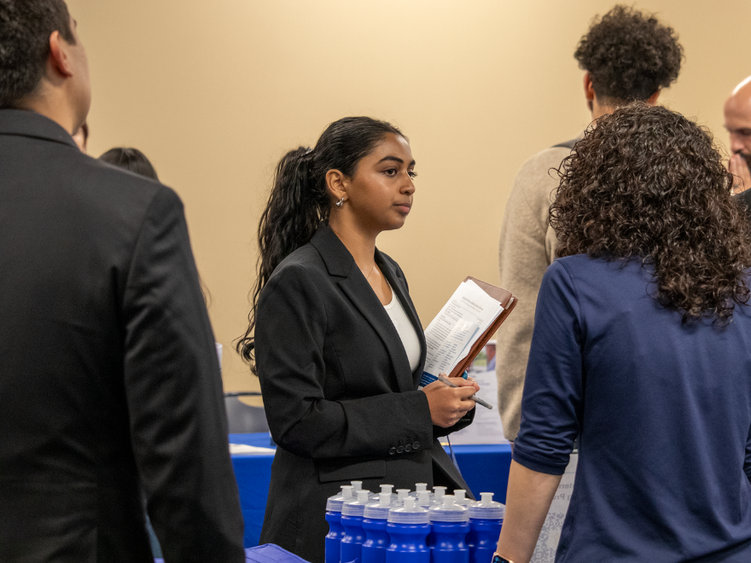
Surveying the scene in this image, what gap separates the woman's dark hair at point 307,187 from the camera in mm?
1833

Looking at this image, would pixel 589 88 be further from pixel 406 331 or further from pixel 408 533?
pixel 408 533

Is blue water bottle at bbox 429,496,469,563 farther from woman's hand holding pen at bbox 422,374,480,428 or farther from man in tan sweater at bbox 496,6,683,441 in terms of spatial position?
man in tan sweater at bbox 496,6,683,441

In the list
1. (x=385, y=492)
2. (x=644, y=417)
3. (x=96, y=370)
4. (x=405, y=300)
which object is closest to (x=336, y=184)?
(x=405, y=300)

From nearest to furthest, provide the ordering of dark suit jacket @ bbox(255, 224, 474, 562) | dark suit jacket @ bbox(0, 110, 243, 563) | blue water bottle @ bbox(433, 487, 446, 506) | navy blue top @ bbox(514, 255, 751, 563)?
dark suit jacket @ bbox(0, 110, 243, 563) → navy blue top @ bbox(514, 255, 751, 563) → blue water bottle @ bbox(433, 487, 446, 506) → dark suit jacket @ bbox(255, 224, 474, 562)

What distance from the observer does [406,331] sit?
5.70 ft

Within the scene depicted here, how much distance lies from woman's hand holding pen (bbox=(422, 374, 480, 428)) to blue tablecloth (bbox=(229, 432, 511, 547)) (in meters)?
1.09

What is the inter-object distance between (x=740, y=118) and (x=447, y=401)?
1.20m

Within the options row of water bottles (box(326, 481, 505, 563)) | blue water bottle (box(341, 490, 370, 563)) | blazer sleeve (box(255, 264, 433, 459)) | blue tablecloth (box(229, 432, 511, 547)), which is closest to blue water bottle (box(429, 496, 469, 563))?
row of water bottles (box(326, 481, 505, 563))

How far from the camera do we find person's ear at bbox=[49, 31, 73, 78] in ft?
2.68

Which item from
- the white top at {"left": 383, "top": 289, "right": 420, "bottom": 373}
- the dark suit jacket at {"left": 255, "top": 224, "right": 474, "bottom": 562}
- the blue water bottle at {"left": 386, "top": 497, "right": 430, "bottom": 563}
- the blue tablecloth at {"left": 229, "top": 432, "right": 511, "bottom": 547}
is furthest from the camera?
the blue tablecloth at {"left": 229, "top": 432, "right": 511, "bottom": 547}

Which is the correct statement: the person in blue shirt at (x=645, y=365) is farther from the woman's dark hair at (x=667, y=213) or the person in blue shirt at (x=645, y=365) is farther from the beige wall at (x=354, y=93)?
the beige wall at (x=354, y=93)

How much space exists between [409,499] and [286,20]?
3.21 metres

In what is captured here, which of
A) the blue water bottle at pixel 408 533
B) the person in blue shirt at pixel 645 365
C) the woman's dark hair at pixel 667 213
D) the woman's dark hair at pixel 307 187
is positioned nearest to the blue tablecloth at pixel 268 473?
the woman's dark hair at pixel 307 187

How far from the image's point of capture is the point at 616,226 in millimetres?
1138
